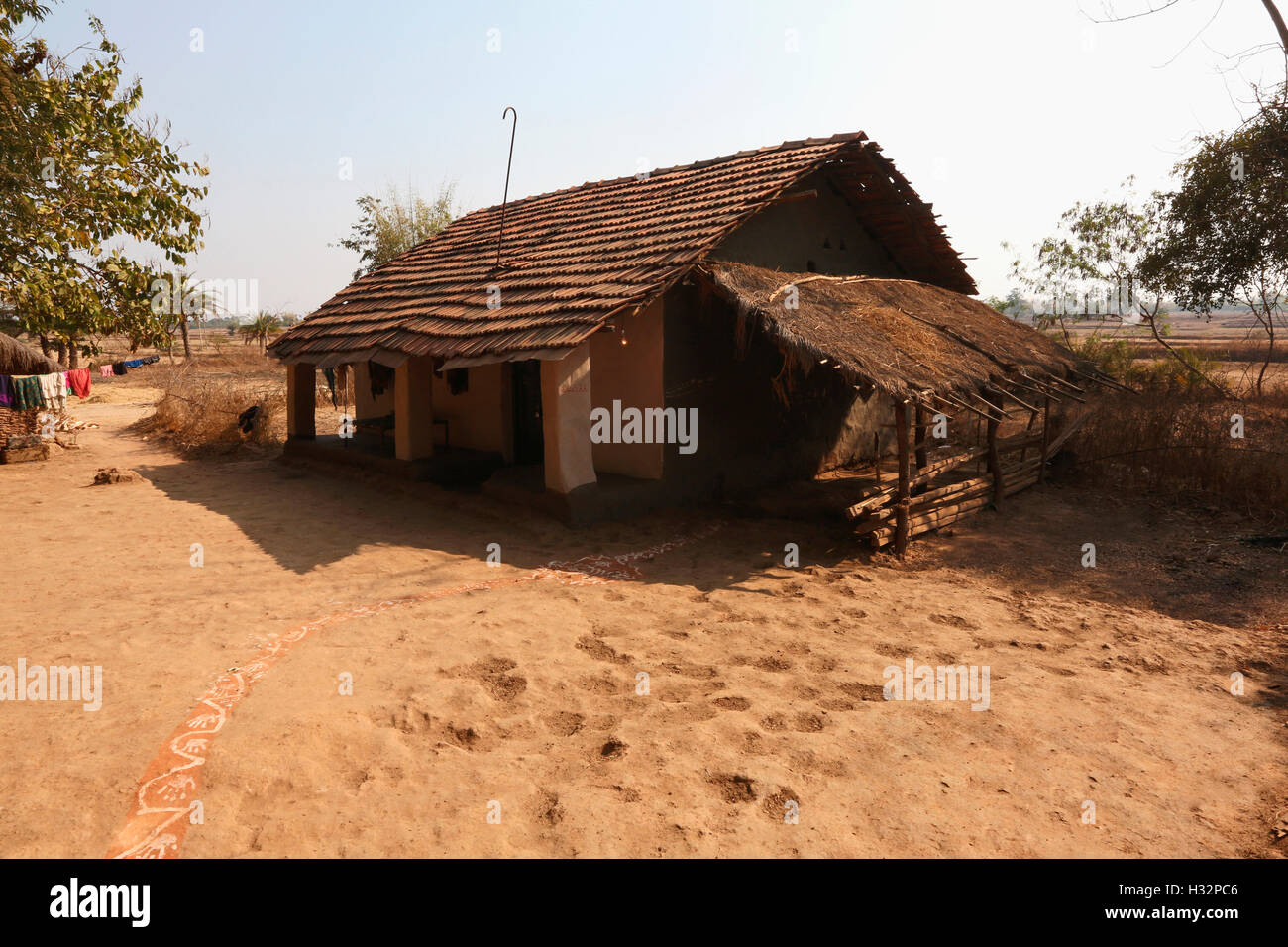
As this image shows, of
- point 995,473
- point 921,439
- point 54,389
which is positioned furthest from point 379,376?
point 995,473

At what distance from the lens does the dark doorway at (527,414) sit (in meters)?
11.0

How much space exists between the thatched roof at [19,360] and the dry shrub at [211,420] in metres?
2.51

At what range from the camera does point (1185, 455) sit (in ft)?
33.3

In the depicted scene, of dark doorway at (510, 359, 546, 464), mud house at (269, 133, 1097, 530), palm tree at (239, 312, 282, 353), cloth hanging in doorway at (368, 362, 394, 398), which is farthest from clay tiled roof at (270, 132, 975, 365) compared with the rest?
palm tree at (239, 312, 282, 353)

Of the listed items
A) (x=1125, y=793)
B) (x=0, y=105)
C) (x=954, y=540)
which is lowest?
(x=1125, y=793)

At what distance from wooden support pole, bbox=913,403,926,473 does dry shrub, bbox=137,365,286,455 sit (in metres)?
11.9

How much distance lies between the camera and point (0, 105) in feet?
29.3

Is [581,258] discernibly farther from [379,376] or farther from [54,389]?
[54,389]

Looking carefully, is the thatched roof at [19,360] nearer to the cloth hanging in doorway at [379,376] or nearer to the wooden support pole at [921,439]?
the cloth hanging in doorway at [379,376]

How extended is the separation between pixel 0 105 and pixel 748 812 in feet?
36.5

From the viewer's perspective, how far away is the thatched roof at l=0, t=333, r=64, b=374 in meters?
13.1

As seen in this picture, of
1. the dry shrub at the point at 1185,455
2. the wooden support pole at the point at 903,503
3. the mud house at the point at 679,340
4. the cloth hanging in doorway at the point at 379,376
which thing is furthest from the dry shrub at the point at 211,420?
the dry shrub at the point at 1185,455

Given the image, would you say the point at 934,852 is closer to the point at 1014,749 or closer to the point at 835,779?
the point at 835,779
